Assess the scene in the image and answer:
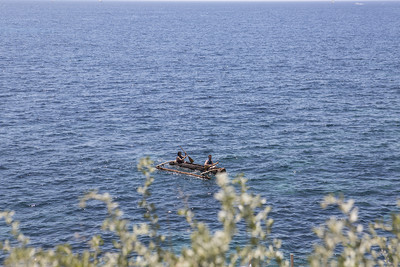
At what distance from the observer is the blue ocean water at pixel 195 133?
132 ft

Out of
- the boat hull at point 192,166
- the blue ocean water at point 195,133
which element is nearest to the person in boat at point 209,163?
the boat hull at point 192,166

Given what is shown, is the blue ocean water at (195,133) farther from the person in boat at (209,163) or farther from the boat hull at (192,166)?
the person in boat at (209,163)

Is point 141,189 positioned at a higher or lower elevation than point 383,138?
higher

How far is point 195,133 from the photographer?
2313 inches

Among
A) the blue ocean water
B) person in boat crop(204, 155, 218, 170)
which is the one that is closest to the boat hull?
person in boat crop(204, 155, 218, 170)

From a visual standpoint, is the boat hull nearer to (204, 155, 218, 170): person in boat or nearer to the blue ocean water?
(204, 155, 218, 170): person in boat

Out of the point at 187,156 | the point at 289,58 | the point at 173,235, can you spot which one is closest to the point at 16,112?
the point at 187,156

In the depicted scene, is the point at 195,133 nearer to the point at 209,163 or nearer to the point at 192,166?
the point at 192,166

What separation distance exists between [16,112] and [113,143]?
59.0ft

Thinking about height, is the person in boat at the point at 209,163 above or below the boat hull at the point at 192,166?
above

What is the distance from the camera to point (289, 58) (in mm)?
114125

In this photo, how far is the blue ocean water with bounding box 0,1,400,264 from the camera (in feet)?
132

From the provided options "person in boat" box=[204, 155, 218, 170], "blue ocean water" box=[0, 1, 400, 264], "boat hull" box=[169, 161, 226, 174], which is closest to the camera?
"blue ocean water" box=[0, 1, 400, 264]

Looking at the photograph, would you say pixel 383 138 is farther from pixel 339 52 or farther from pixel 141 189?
pixel 339 52
